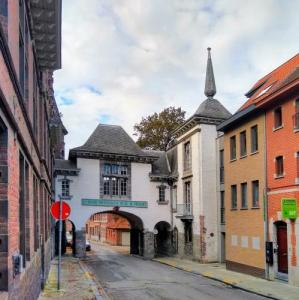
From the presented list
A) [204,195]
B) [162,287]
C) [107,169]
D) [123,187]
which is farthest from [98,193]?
[162,287]

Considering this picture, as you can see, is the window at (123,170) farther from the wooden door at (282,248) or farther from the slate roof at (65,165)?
the wooden door at (282,248)

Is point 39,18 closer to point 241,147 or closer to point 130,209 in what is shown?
point 241,147

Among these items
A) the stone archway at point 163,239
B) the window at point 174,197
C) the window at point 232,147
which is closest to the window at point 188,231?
the window at point 174,197

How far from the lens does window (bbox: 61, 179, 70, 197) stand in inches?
1502

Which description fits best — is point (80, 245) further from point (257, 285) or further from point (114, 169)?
point (257, 285)

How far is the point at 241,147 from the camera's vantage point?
25.4m

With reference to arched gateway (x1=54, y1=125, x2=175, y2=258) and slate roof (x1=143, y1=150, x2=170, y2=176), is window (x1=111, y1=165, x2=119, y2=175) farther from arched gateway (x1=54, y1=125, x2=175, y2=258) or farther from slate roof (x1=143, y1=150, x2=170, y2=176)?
slate roof (x1=143, y1=150, x2=170, y2=176)

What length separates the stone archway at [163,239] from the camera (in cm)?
4075

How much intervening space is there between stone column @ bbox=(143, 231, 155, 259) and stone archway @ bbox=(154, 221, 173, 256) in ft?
2.20

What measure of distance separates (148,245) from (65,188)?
858 cm

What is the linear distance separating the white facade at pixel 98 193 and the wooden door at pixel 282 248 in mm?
20418

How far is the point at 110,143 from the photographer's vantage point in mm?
41156

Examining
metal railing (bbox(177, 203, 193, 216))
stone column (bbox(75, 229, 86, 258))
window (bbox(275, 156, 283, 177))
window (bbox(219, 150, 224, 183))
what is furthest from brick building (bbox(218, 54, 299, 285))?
stone column (bbox(75, 229, 86, 258))

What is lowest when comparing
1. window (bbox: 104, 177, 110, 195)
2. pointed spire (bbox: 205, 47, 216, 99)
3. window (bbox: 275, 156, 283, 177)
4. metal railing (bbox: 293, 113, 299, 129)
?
window (bbox: 104, 177, 110, 195)
